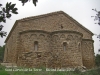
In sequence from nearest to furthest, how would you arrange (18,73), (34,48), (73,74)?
1. (18,73)
2. (73,74)
3. (34,48)

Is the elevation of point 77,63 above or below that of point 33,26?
below

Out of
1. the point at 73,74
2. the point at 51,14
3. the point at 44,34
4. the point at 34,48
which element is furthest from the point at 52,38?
the point at 73,74

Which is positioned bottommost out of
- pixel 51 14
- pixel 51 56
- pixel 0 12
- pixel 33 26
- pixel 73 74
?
pixel 73 74

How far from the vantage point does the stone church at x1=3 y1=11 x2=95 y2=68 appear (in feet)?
52.3

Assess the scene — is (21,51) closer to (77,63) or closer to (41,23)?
(41,23)

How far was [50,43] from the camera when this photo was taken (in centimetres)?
1752

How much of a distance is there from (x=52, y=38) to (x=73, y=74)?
5976 mm

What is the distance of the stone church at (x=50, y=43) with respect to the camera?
15.9 m

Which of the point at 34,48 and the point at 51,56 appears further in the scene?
the point at 34,48

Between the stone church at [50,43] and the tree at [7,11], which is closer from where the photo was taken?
the tree at [7,11]

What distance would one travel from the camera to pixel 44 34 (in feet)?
57.6

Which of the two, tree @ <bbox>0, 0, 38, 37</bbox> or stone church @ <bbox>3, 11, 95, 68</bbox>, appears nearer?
tree @ <bbox>0, 0, 38, 37</bbox>

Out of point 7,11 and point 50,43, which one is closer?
point 7,11

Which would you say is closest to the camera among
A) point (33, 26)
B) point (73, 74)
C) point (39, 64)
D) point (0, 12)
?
point (0, 12)
